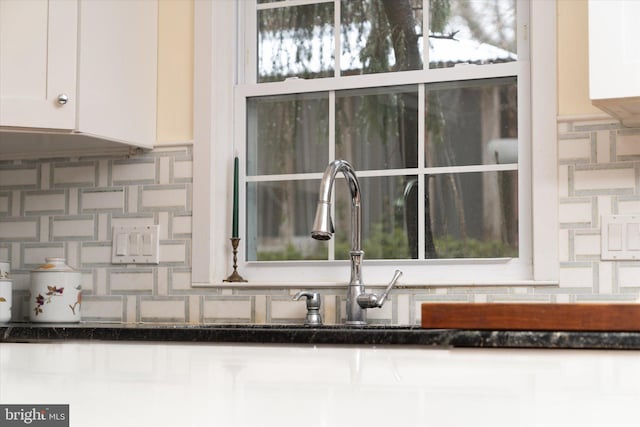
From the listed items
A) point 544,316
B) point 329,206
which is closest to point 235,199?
point 329,206

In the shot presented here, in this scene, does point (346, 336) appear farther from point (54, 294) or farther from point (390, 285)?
point (54, 294)

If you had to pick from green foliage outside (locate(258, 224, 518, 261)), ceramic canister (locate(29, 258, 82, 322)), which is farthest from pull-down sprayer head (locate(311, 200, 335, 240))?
ceramic canister (locate(29, 258, 82, 322))

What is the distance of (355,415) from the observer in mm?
1708

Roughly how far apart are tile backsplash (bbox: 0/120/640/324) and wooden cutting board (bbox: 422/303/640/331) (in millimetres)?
914

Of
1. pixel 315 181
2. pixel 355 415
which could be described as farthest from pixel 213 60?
pixel 355 415

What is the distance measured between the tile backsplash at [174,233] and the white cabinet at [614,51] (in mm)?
340

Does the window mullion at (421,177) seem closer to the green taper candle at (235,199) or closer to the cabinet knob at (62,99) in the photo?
the green taper candle at (235,199)

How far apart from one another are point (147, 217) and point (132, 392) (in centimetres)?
113

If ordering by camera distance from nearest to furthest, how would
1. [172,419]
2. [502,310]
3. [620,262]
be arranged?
1. [502,310]
2. [172,419]
3. [620,262]

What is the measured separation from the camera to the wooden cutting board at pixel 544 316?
161cm

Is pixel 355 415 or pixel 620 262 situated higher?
pixel 620 262

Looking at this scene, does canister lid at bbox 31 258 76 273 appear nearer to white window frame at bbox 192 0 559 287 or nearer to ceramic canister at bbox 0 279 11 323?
ceramic canister at bbox 0 279 11 323

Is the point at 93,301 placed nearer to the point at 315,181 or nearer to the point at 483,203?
the point at 315,181

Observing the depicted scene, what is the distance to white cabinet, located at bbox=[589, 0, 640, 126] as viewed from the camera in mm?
2201
